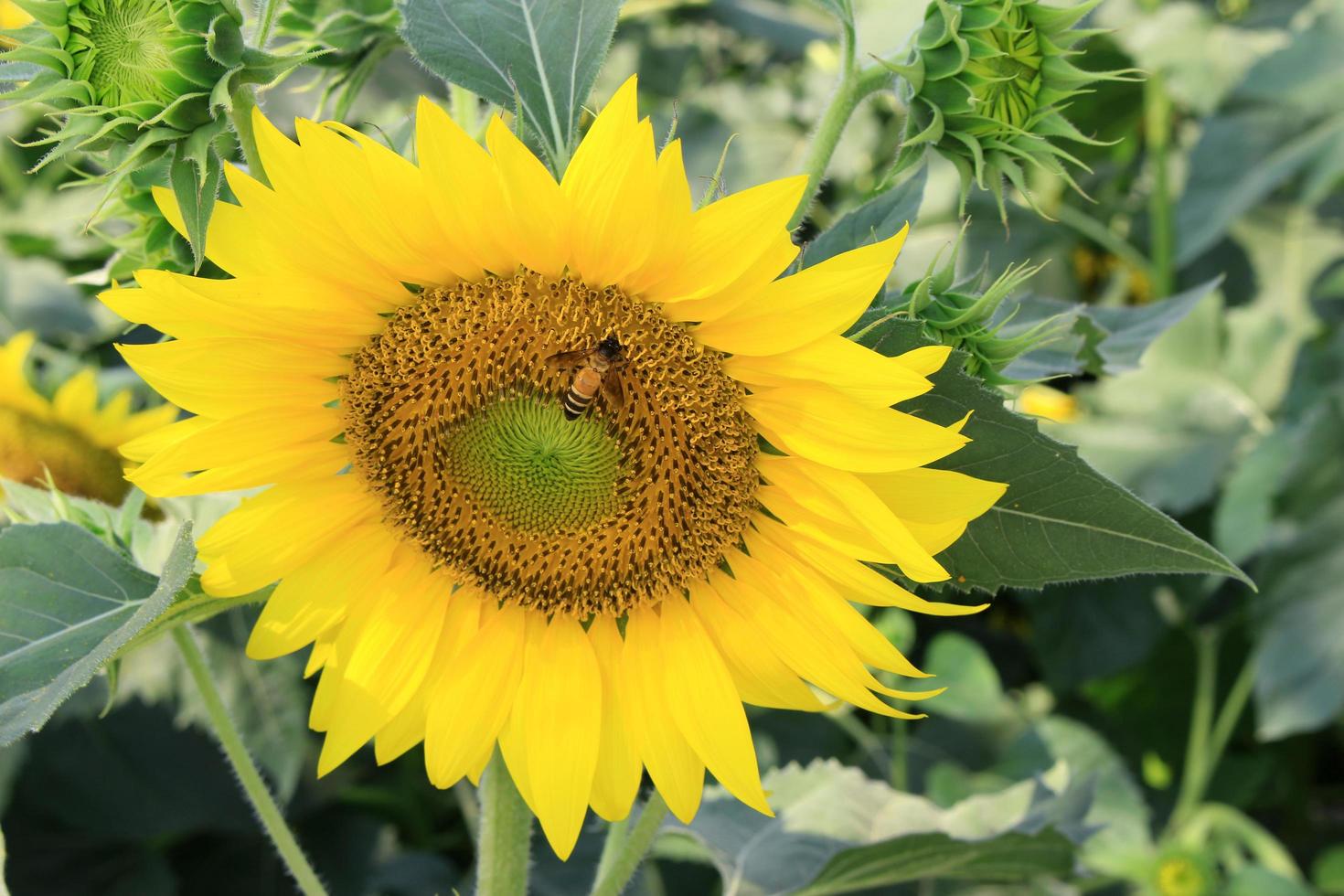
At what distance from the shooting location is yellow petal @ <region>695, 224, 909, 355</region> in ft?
3.14

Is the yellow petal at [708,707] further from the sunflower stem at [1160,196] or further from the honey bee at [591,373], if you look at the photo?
the sunflower stem at [1160,196]

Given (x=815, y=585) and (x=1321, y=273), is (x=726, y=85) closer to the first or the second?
(x=1321, y=273)

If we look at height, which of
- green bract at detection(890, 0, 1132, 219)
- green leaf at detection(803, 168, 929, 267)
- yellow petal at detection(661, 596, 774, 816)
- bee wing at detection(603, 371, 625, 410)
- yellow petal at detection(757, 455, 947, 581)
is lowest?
yellow petal at detection(661, 596, 774, 816)

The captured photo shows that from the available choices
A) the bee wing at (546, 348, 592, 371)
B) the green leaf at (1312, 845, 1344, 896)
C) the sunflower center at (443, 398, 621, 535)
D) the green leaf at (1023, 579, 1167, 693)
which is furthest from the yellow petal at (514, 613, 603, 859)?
the green leaf at (1312, 845, 1344, 896)

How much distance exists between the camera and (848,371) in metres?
0.99

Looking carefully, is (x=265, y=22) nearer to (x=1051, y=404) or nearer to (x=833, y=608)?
(x=833, y=608)

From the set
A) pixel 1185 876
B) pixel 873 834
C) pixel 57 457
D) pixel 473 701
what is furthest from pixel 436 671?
pixel 1185 876

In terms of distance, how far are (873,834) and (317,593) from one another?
0.72 meters

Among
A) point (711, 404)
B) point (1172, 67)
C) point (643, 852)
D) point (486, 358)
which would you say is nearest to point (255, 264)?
point (486, 358)

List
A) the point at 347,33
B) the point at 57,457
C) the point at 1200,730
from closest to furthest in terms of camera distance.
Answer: the point at 347,33 < the point at 57,457 < the point at 1200,730

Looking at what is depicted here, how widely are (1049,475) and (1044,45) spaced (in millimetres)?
354

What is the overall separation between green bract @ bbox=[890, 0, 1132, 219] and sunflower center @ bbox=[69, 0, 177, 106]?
1.78 feet

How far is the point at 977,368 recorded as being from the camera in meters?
1.08

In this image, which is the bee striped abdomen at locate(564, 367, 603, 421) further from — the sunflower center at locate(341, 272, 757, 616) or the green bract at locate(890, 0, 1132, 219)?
the green bract at locate(890, 0, 1132, 219)
